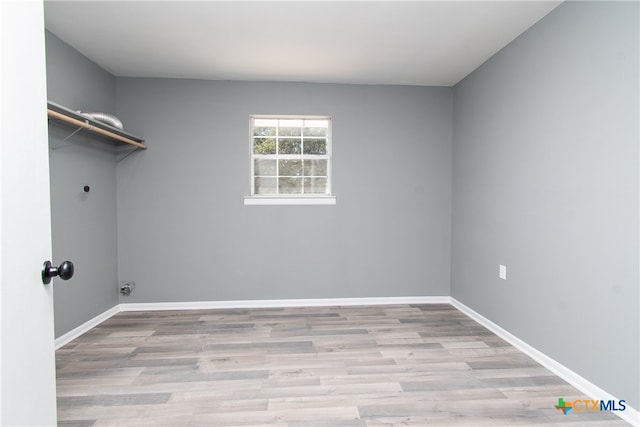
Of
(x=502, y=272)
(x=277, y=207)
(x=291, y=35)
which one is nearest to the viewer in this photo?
(x=291, y=35)

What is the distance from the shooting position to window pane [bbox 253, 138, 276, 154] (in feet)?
12.0

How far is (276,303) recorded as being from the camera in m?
3.59

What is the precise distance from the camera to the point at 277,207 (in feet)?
11.8

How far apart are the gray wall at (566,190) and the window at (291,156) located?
1615 mm

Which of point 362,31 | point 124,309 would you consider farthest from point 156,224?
point 362,31

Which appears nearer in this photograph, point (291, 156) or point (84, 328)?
point (84, 328)

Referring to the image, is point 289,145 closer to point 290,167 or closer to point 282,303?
point 290,167

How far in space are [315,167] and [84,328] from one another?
271 cm

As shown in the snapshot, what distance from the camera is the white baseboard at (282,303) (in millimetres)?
3488

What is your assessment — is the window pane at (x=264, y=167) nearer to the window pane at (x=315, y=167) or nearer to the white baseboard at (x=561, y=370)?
the window pane at (x=315, y=167)

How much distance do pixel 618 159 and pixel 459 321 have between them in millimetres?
1949

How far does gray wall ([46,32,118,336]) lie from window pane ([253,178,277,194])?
147 centimetres

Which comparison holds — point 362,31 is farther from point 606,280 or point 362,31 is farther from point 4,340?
point 4,340

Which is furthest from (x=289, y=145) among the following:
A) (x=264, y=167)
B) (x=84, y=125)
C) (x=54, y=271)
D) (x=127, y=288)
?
(x=54, y=271)
